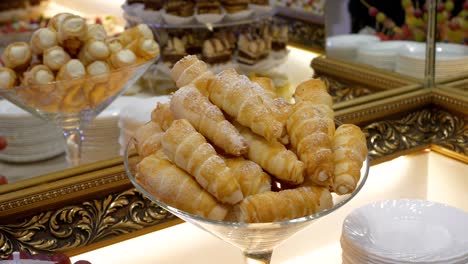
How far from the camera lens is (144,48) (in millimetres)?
988

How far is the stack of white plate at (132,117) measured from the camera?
3.44 feet

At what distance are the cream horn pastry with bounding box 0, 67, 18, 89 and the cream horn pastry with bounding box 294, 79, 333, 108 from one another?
0.39 meters

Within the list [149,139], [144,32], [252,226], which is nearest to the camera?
[252,226]

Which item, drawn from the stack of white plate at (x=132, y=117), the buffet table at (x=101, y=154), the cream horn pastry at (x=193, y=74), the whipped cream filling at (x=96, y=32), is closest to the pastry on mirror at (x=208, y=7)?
the buffet table at (x=101, y=154)

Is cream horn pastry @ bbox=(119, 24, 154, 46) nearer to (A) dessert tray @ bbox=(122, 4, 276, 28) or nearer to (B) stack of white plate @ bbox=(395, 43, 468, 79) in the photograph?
(A) dessert tray @ bbox=(122, 4, 276, 28)

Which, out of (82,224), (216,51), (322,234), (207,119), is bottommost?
(322,234)

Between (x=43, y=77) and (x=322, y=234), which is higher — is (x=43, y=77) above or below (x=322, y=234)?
above

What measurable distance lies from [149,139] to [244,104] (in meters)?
0.12

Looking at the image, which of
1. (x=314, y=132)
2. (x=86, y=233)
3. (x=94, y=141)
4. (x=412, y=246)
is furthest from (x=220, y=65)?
(x=314, y=132)

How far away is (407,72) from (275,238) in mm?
844

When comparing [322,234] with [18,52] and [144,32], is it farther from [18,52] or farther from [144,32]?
[18,52]

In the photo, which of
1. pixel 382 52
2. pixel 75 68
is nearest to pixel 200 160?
pixel 75 68

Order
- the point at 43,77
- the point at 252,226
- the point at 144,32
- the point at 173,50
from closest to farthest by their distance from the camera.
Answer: the point at 252,226
the point at 43,77
the point at 144,32
the point at 173,50

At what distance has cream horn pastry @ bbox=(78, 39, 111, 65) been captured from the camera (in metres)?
0.93
